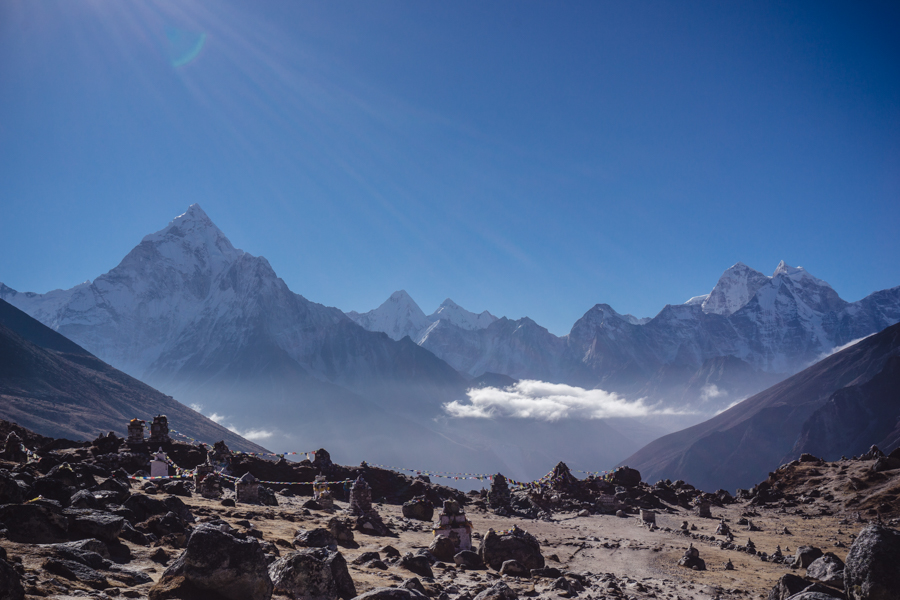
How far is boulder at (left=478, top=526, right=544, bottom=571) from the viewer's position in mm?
19203

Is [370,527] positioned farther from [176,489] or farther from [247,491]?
[176,489]

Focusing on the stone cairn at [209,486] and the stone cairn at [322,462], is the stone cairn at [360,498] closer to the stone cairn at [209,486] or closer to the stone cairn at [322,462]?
the stone cairn at [209,486]

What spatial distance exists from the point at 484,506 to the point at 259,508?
2284 cm

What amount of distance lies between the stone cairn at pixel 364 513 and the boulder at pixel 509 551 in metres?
6.36

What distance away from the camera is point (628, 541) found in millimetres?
27406

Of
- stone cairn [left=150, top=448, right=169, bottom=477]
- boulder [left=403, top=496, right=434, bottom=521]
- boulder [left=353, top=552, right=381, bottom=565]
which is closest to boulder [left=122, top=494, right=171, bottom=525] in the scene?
boulder [left=353, top=552, right=381, bottom=565]

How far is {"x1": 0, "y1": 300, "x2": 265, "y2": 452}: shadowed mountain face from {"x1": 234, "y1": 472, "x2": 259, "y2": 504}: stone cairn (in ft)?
424

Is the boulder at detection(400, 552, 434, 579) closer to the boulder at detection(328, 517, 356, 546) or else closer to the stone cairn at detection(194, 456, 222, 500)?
the boulder at detection(328, 517, 356, 546)

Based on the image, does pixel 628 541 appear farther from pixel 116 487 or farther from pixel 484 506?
pixel 116 487

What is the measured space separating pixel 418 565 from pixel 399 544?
598cm

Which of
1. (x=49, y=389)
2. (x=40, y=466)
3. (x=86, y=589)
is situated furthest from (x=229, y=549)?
(x=49, y=389)

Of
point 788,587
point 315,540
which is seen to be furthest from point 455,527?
point 788,587

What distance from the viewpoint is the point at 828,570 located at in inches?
571

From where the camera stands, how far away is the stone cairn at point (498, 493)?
145 ft
